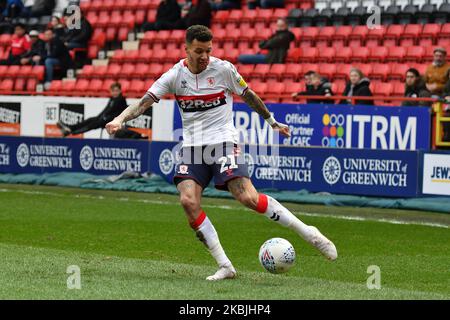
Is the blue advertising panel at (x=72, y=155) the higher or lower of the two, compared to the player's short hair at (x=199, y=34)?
lower

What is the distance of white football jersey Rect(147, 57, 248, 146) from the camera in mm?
10266

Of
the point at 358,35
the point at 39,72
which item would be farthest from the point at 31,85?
the point at 358,35

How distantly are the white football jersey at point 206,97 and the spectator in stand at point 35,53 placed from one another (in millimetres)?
19224

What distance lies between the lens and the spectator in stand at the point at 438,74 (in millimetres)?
19156

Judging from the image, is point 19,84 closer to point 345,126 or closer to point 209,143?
point 345,126

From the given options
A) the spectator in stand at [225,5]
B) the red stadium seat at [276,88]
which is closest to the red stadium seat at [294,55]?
the red stadium seat at [276,88]

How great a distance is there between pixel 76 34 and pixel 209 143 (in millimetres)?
19872

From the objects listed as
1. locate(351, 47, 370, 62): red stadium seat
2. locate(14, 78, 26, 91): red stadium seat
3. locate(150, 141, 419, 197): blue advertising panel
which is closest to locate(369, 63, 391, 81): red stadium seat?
locate(351, 47, 370, 62): red stadium seat

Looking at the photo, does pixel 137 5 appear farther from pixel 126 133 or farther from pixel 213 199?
pixel 213 199

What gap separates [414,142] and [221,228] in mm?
4757

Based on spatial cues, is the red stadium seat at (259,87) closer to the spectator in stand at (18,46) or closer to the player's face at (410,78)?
the player's face at (410,78)

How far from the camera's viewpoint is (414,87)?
63.6 ft

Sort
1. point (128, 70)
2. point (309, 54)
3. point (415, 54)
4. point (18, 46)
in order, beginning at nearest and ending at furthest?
point (415, 54) < point (309, 54) < point (128, 70) < point (18, 46)

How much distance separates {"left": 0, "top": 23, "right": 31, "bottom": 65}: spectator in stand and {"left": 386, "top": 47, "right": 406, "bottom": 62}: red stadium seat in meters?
11.0
